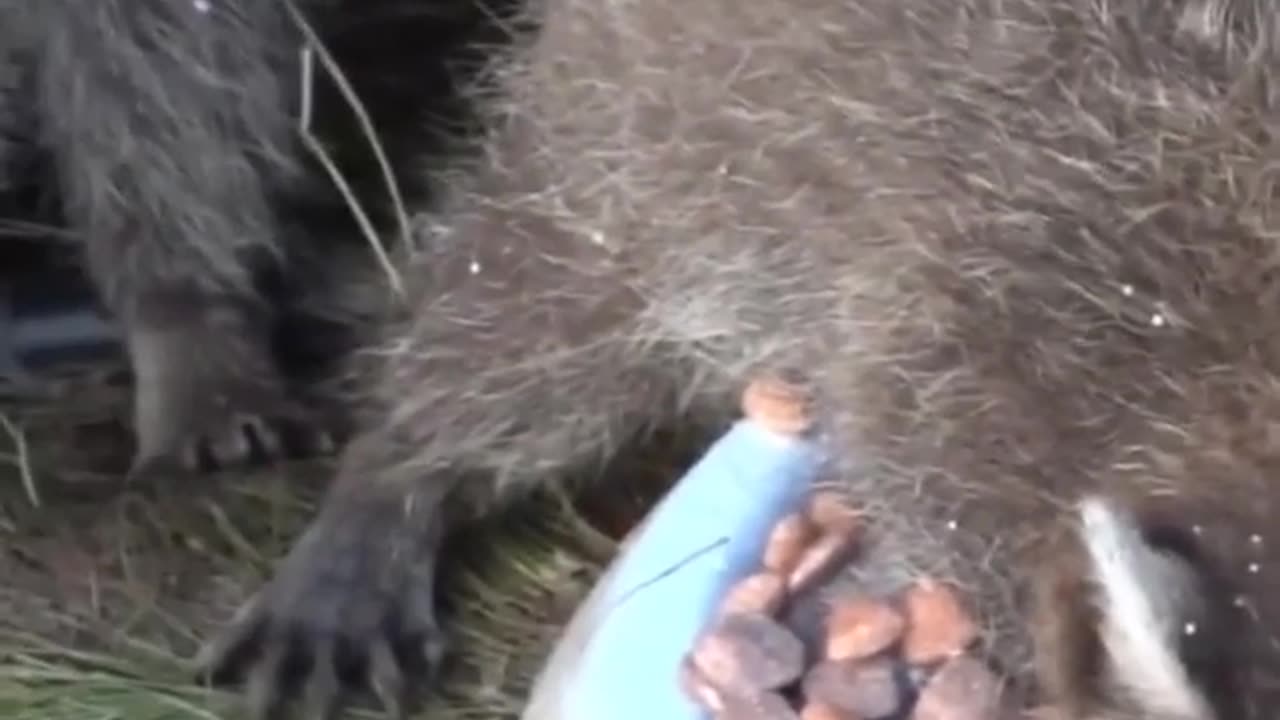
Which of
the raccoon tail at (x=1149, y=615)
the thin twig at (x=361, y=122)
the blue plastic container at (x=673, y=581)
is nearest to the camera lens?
the raccoon tail at (x=1149, y=615)

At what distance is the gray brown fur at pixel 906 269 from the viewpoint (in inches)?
33.2

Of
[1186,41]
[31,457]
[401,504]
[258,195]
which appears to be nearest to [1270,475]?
[1186,41]

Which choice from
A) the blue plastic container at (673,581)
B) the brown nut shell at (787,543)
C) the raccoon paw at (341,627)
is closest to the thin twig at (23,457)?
the raccoon paw at (341,627)

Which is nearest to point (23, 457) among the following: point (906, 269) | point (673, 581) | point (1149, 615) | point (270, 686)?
point (270, 686)

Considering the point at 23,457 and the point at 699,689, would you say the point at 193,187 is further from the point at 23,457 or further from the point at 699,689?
the point at 699,689

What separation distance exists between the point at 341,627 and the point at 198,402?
0.17m

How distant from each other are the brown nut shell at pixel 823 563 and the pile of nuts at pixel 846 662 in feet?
0.03

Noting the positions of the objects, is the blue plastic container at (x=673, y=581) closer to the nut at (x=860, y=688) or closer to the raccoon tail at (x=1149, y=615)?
the nut at (x=860, y=688)

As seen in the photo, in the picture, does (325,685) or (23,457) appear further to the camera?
(23,457)

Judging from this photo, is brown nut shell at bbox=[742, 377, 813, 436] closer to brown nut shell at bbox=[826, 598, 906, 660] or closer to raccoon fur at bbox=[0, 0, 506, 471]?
brown nut shell at bbox=[826, 598, 906, 660]

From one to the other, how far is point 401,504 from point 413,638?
0.07 metres

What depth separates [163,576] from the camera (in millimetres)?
1277

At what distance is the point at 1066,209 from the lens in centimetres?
89

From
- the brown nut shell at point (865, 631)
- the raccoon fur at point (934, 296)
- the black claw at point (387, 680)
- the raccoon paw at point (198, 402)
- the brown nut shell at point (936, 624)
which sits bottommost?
the black claw at point (387, 680)
